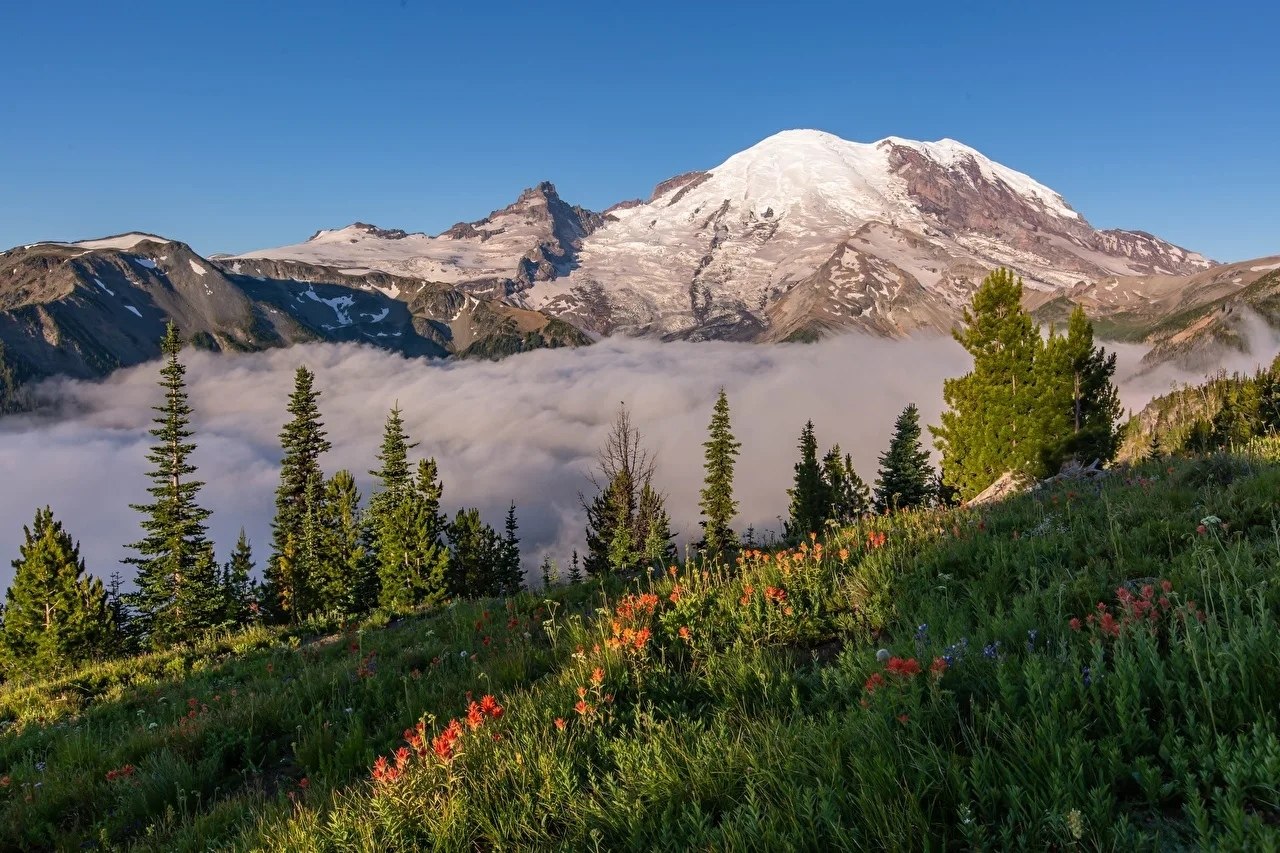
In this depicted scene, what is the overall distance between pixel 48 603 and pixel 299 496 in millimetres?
21229

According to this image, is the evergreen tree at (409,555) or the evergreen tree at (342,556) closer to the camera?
the evergreen tree at (409,555)

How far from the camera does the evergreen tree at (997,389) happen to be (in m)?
37.8

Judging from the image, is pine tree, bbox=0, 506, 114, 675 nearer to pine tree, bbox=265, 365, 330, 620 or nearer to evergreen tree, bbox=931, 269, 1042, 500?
pine tree, bbox=265, 365, 330, 620

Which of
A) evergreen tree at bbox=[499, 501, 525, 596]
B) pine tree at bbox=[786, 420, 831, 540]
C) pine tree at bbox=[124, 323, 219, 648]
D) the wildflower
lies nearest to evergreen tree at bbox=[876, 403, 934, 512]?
pine tree at bbox=[786, 420, 831, 540]

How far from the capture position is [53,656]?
41.4 metres

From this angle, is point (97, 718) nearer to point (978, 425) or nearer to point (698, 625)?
point (698, 625)

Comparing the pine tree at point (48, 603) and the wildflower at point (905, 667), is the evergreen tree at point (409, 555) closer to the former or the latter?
the pine tree at point (48, 603)

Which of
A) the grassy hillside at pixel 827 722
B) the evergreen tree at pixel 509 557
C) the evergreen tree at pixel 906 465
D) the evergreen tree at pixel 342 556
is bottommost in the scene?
the evergreen tree at pixel 509 557

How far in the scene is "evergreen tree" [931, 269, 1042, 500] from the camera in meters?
37.8

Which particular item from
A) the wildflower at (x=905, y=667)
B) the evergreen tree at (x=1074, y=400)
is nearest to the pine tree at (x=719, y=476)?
the evergreen tree at (x=1074, y=400)

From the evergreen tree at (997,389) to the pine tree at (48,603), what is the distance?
58.6m

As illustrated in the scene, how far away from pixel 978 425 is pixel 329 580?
54618 millimetres

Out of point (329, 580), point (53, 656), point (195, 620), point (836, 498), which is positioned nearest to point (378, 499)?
point (329, 580)

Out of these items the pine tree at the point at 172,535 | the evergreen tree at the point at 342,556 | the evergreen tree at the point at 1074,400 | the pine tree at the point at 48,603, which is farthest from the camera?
the evergreen tree at the point at 342,556
